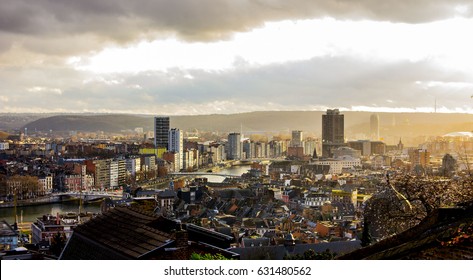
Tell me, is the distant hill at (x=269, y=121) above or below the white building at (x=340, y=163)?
above

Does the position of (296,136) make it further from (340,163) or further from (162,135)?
(162,135)

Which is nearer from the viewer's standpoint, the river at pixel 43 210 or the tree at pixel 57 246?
the tree at pixel 57 246

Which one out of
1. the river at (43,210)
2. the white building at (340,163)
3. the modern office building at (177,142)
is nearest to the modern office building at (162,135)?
the modern office building at (177,142)

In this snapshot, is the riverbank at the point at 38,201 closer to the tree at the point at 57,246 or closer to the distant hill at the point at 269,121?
the distant hill at the point at 269,121

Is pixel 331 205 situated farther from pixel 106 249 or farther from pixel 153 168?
pixel 153 168

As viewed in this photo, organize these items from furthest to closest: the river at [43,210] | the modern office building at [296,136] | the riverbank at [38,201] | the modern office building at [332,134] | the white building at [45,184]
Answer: the modern office building at [332,134], the white building at [45,184], the modern office building at [296,136], the riverbank at [38,201], the river at [43,210]

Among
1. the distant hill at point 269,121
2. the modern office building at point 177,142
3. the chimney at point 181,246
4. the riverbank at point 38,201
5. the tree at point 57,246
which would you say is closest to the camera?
the chimney at point 181,246

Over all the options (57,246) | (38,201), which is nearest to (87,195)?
(38,201)
